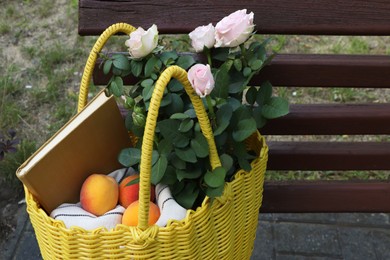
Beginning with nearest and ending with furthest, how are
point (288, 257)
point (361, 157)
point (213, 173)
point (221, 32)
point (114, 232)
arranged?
1. point (114, 232)
2. point (213, 173)
3. point (221, 32)
4. point (361, 157)
5. point (288, 257)

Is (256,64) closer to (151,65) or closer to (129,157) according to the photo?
(151,65)

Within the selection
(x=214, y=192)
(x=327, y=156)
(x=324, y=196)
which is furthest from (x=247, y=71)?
(x=324, y=196)

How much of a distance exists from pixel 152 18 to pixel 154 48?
23 centimetres

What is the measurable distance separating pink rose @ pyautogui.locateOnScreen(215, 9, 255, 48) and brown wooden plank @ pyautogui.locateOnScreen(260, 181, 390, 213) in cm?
69

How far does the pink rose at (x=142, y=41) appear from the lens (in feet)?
4.36

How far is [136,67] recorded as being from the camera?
1406 mm

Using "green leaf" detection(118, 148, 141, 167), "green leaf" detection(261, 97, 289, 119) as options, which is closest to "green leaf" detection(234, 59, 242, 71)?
"green leaf" detection(261, 97, 289, 119)

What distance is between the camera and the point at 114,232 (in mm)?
1171

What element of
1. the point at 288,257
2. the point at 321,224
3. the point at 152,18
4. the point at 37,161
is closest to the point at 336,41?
the point at 321,224

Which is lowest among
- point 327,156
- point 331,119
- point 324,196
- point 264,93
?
point 324,196

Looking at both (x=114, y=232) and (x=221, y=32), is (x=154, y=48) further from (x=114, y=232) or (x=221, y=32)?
(x=114, y=232)

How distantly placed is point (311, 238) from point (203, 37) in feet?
3.73

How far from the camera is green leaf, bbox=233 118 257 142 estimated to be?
1334 millimetres

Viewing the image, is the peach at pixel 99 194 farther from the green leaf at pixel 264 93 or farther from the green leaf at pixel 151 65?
the green leaf at pixel 264 93
